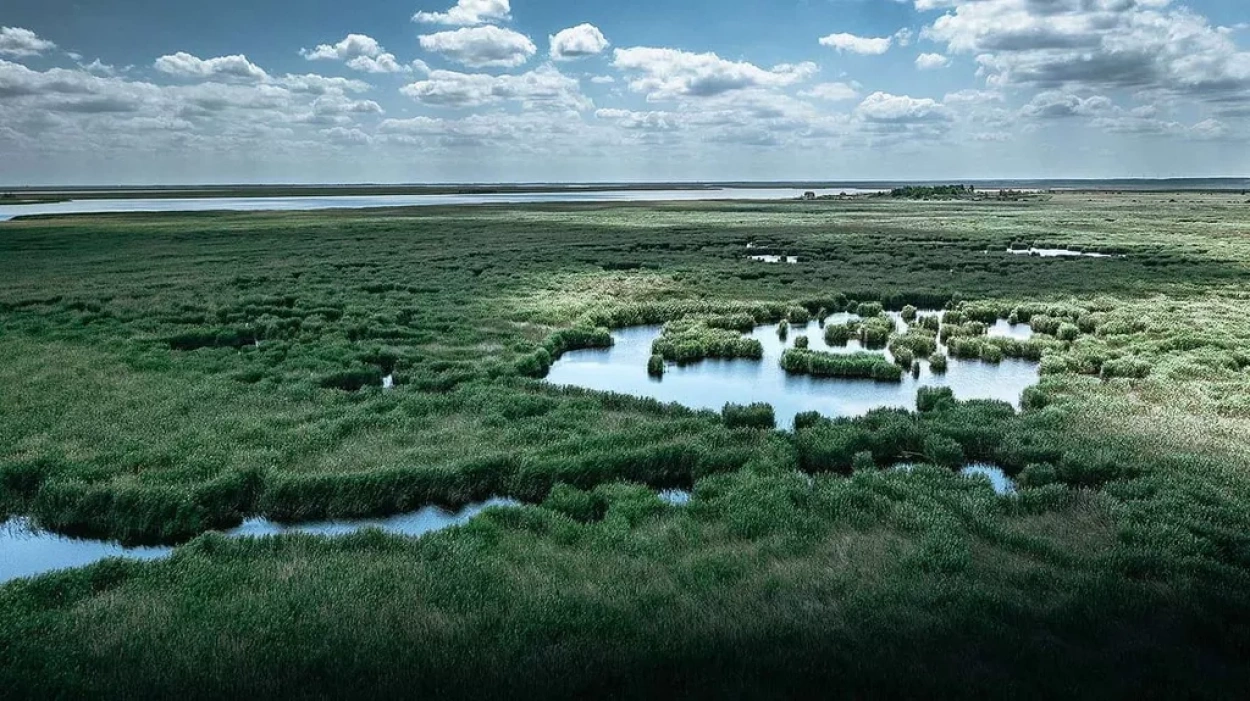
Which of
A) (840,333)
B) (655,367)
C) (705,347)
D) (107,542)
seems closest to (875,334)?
(840,333)

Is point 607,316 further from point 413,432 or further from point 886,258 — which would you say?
point 886,258

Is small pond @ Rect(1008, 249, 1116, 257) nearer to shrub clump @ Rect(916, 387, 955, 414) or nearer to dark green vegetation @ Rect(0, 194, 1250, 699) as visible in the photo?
dark green vegetation @ Rect(0, 194, 1250, 699)

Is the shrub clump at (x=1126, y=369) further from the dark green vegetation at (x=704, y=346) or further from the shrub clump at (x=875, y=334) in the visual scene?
the dark green vegetation at (x=704, y=346)

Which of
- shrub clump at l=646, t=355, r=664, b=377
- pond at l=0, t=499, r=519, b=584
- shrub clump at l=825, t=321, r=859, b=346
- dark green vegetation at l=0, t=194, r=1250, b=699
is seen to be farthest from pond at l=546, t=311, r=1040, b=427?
pond at l=0, t=499, r=519, b=584

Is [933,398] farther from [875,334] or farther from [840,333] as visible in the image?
[840,333]

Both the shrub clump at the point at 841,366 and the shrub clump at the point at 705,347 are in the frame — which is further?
the shrub clump at the point at 705,347

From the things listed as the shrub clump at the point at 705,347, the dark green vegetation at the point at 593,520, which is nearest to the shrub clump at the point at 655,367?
the shrub clump at the point at 705,347

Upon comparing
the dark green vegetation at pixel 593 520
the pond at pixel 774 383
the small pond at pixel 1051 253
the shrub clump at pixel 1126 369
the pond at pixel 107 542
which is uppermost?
the small pond at pixel 1051 253
